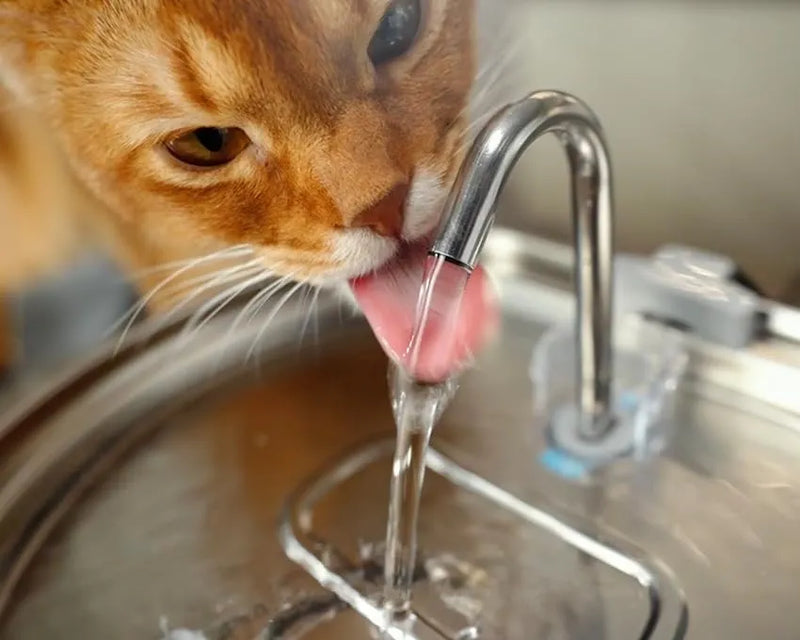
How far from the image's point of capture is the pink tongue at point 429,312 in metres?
0.45

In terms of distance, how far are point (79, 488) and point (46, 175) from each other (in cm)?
19

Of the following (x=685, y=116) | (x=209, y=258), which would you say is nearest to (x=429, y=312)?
(x=209, y=258)

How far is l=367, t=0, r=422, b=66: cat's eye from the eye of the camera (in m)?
0.48

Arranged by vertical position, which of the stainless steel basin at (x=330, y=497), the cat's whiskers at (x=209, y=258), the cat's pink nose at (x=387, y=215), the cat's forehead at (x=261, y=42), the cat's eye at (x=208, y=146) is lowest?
the stainless steel basin at (x=330, y=497)

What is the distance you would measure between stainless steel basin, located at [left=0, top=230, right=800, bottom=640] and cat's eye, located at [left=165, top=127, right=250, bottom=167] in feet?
0.52

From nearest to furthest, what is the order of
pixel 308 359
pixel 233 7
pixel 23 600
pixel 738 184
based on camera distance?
pixel 233 7
pixel 23 600
pixel 308 359
pixel 738 184

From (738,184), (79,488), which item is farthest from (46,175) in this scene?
(738,184)

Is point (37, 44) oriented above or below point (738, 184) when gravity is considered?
above

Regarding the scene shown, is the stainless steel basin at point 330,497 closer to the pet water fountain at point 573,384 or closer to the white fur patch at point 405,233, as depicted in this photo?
the pet water fountain at point 573,384

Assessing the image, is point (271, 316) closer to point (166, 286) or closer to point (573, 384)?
point (166, 286)

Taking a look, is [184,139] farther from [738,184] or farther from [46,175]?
[738,184]

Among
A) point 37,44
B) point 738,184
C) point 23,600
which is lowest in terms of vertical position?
point 23,600

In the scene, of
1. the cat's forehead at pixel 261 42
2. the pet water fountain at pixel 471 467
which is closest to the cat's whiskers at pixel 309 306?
the pet water fountain at pixel 471 467

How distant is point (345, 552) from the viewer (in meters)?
0.56
